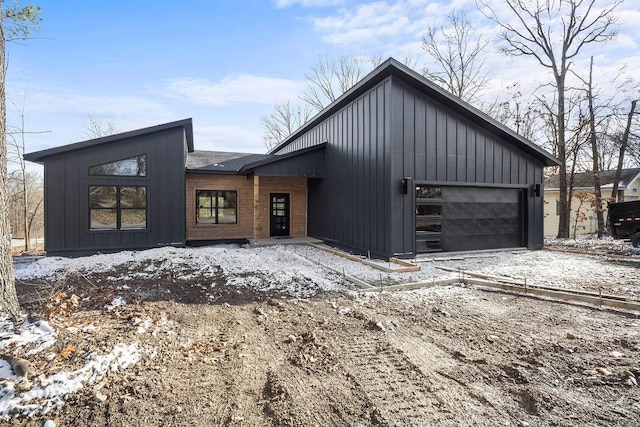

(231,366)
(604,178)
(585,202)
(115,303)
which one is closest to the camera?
(231,366)

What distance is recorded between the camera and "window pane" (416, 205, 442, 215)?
866cm

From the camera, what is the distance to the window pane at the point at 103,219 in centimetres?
973

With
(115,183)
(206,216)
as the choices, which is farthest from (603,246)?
(115,183)

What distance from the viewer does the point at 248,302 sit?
488 cm

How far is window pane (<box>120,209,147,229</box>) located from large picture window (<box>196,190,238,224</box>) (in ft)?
7.73

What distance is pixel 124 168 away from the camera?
9.95m

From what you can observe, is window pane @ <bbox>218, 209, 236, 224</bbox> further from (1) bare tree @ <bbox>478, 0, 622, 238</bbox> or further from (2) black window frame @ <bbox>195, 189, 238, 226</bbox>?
(1) bare tree @ <bbox>478, 0, 622, 238</bbox>

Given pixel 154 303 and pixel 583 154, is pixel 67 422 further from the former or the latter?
pixel 583 154

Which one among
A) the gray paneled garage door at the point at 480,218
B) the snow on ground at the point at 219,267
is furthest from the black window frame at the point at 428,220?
the snow on ground at the point at 219,267

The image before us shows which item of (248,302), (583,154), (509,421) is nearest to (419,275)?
(248,302)

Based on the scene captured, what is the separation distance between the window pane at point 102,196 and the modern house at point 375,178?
0.03 m

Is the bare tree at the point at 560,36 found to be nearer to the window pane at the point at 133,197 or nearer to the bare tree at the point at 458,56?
the bare tree at the point at 458,56

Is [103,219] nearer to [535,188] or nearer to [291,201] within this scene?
[291,201]

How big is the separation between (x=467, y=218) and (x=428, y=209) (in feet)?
5.01
